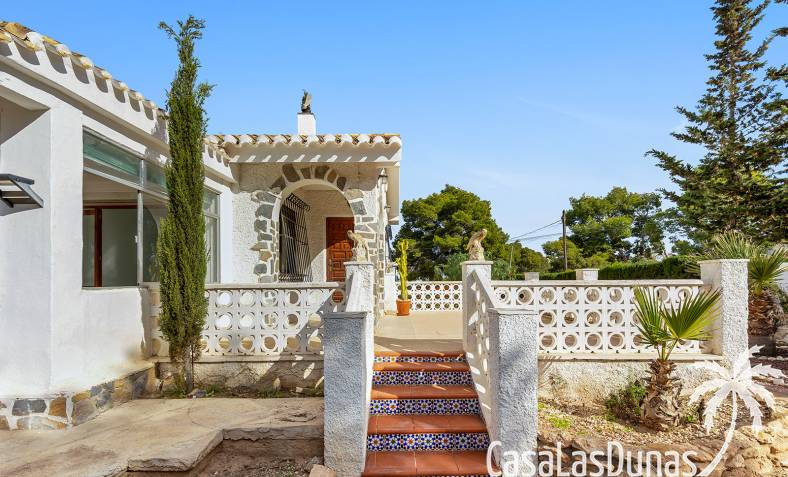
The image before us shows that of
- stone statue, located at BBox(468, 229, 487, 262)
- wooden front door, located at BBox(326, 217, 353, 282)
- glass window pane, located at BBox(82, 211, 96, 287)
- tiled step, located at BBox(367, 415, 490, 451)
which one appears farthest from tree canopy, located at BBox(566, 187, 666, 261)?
glass window pane, located at BBox(82, 211, 96, 287)

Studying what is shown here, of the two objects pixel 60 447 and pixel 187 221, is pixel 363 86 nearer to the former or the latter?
pixel 187 221

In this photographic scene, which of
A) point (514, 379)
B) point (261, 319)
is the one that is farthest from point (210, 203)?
point (514, 379)

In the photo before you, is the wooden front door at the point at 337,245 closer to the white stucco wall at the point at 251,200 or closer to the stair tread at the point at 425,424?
the white stucco wall at the point at 251,200

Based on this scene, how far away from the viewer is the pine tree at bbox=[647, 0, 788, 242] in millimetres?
12562

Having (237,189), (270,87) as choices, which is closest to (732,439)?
(237,189)

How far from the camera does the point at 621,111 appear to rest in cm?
930

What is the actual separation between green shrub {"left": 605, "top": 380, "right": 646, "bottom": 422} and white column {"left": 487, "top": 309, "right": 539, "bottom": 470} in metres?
2.06

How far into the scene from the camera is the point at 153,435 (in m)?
3.74

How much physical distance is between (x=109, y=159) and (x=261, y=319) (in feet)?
8.29

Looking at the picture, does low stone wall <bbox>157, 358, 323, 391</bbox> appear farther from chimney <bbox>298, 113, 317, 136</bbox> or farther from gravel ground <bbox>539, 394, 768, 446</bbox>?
chimney <bbox>298, 113, 317, 136</bbox>

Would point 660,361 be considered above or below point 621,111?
below

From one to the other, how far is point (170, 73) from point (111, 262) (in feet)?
7.70

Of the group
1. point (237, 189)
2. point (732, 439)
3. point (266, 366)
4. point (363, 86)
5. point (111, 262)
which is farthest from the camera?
point (363, 86)

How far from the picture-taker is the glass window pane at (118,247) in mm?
4883
